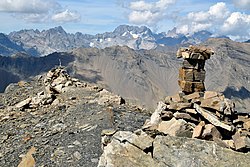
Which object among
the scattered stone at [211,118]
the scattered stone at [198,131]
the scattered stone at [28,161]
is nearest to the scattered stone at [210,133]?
the scattered stone at [198,131]

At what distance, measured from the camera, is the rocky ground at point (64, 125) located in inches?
759

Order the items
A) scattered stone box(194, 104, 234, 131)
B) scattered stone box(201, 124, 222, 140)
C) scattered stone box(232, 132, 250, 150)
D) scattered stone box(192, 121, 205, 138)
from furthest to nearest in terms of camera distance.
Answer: scattered stone box(194, 104, 234, 131)
scattered stone box(201, 124, 222, 140)
scattered stone box(192, 121, 205, 138)
scattered stone box(232, 132, 250, 150)

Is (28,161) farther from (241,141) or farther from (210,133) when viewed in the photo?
(241,141)

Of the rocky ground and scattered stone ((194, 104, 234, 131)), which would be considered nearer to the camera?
scattered stone ((194, 104, 234, 131))

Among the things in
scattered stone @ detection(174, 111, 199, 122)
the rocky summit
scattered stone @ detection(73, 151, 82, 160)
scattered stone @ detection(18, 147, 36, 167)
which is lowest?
scattered stone @ detection(18, 147, 36, 167)

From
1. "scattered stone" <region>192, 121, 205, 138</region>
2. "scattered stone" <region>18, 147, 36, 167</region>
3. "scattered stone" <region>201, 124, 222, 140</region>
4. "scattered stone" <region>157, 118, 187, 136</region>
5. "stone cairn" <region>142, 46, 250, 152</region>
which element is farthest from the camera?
"scattered stone" <region>18, 147, 36, 167</region>

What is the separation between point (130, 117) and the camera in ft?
78.7

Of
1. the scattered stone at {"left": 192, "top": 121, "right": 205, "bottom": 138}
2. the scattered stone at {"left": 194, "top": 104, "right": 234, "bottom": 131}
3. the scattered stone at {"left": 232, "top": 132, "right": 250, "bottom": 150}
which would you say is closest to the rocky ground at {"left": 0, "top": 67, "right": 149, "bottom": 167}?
the scattered stone at {"left": 192, "top": 121, "right": 205, "bottom": 138}

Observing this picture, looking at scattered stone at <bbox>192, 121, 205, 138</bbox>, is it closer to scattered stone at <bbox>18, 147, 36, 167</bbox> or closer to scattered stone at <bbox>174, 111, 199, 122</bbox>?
scattered stone at <bbox>174, 111, 199, 122</bbox>

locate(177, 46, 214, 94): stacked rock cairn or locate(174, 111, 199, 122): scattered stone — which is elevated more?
locate(177, 46, 214, 94): stacked rock cairn

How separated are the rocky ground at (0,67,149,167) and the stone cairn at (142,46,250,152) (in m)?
4.50

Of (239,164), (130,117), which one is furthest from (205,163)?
(130,117)

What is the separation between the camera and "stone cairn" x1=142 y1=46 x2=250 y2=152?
14938 millimetres

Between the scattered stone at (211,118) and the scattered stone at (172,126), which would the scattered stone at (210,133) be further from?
the scattered stone at (172,126)
